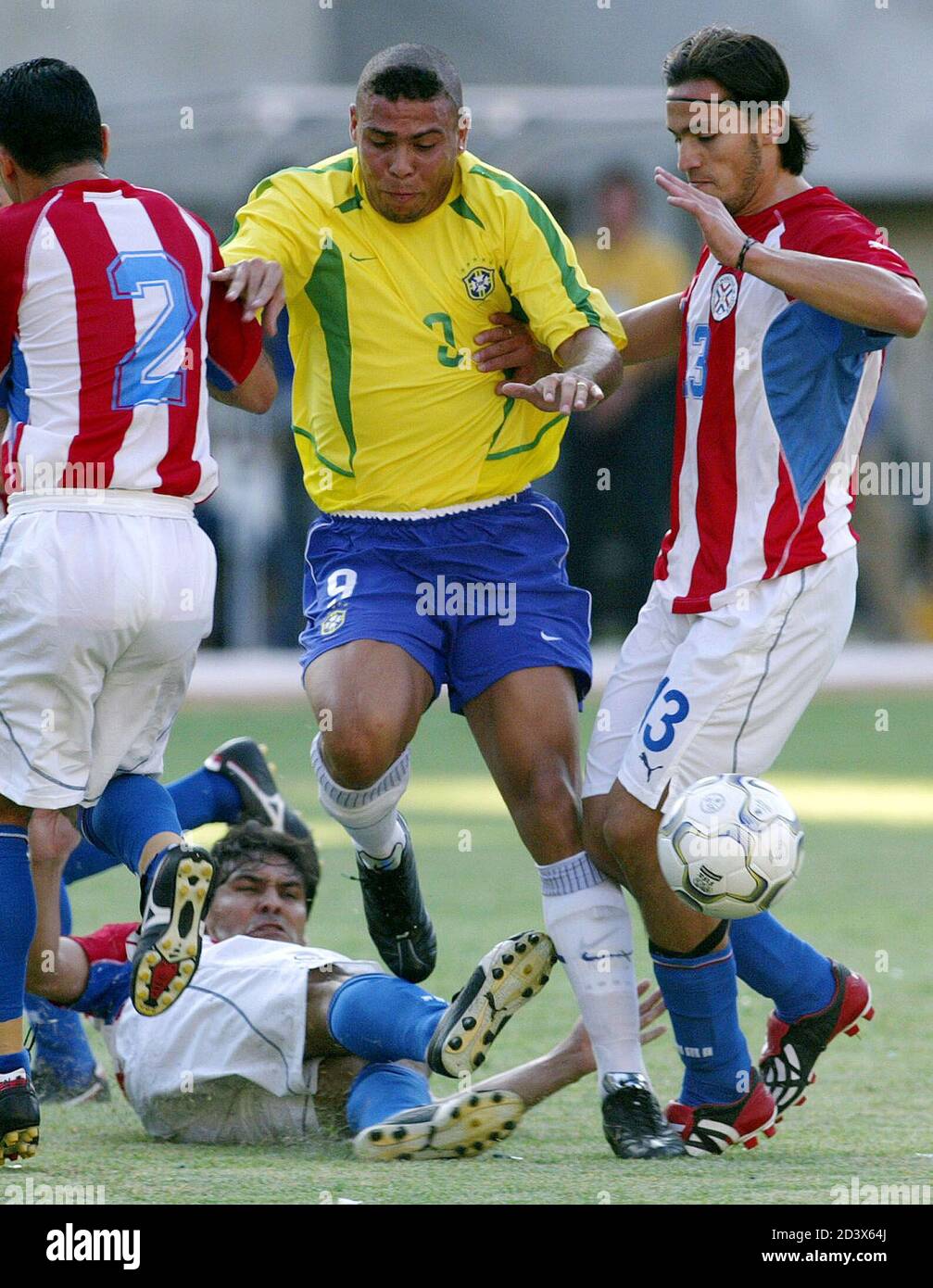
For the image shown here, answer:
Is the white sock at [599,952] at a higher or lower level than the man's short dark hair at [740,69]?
lower

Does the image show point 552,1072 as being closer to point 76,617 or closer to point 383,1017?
point 383,1017

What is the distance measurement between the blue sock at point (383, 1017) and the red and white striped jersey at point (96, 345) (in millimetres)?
1142

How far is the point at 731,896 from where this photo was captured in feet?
14.1

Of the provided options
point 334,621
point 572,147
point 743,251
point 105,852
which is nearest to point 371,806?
point 334,621

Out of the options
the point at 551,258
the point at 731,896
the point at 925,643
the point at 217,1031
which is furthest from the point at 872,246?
the point at 925,643

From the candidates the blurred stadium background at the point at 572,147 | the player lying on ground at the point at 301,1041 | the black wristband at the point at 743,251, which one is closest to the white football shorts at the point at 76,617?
the player lying on ground at the point at 301,1041

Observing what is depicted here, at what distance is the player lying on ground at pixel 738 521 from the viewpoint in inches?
176

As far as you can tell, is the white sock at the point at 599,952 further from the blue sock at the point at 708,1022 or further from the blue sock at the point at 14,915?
the blue sock at the point at 14,915

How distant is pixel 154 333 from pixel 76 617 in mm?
612

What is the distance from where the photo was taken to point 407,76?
4754mm

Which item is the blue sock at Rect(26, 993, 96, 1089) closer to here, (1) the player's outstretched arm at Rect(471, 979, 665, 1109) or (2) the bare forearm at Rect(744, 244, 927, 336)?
(1) the player's outstretched arm at Rect(471, 979, 665, 1109)

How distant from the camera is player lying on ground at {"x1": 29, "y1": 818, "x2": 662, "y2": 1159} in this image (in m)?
4.21

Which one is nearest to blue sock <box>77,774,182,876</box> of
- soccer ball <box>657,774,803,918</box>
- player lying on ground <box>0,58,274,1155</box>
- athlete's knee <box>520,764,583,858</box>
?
player lying on ground <box>0,58,274,1155</box>

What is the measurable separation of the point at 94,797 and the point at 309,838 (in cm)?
115
